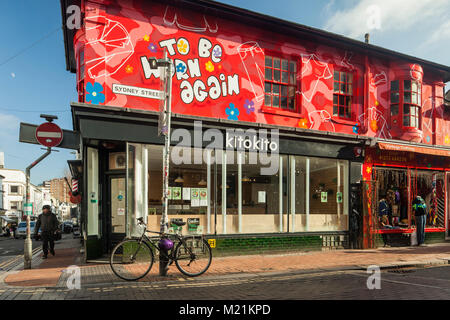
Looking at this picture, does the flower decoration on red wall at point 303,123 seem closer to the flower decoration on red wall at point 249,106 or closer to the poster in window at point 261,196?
the flower decoration on red wall at point 249,106

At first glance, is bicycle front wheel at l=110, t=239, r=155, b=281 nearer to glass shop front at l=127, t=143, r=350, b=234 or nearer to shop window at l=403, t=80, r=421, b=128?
glass shop front at l=127, t=143, r=350, b=234

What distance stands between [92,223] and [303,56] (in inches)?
345

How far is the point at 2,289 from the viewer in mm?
6289

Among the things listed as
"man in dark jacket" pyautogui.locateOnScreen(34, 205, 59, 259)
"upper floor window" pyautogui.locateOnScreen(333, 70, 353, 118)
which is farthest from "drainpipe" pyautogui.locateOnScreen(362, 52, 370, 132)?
"man in dark jacket" pyautogui.locateOnScreen(34, 205, 59, 259)

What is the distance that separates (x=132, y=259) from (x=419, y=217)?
10.5 metres

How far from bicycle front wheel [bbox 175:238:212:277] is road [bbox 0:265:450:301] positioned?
31 centimetres

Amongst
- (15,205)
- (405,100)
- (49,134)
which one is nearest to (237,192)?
(49,134)

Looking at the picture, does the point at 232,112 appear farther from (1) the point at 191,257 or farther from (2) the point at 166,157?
(1) the point at 191,257

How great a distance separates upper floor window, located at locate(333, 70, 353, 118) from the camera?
12180 millimetres

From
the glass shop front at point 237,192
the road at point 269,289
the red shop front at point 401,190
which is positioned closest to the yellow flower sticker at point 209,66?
the glass shop front at point 237,192

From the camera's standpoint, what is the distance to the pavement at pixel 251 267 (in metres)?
6.80

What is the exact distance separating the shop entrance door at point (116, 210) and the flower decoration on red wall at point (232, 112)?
374 cm
